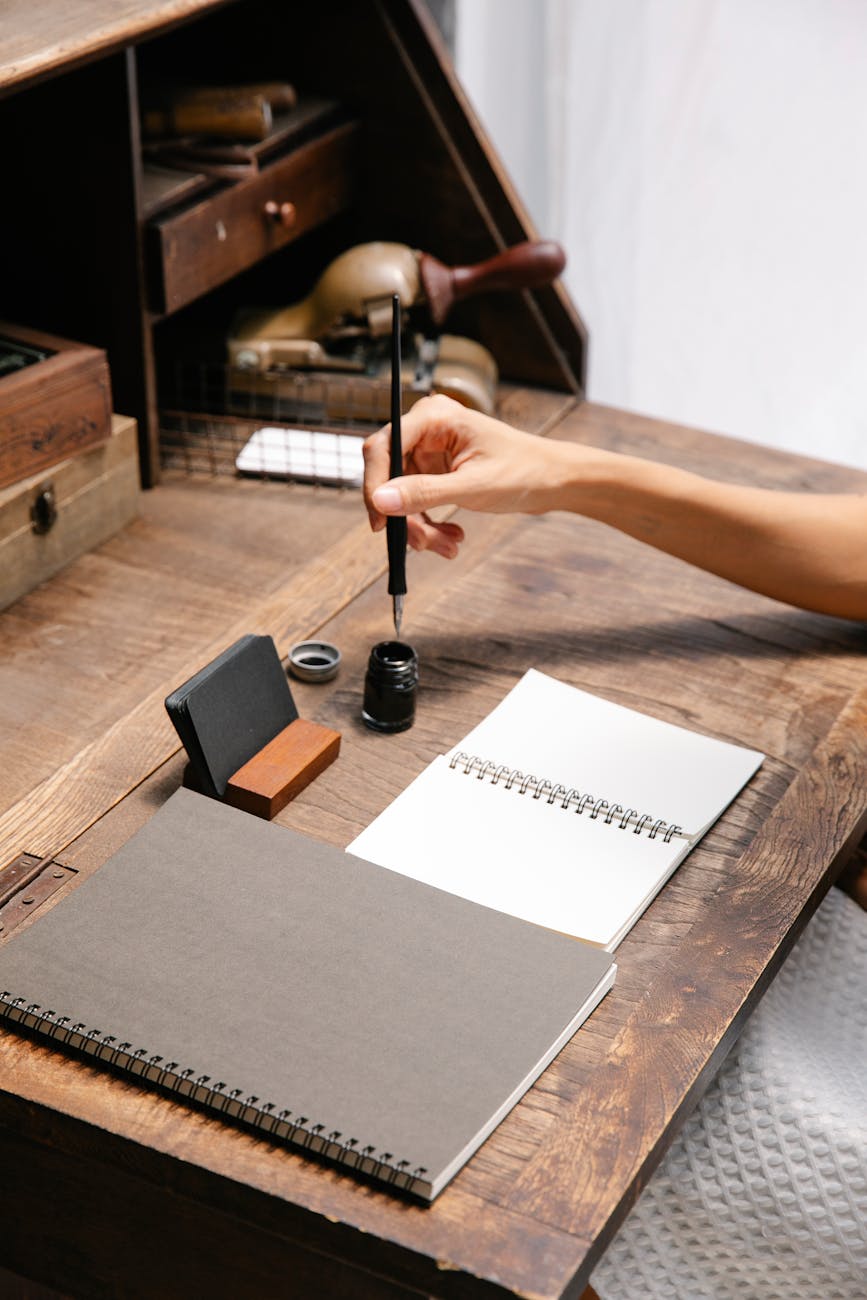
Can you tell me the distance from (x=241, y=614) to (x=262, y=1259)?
0.61 metres

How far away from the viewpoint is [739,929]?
3.12 ft

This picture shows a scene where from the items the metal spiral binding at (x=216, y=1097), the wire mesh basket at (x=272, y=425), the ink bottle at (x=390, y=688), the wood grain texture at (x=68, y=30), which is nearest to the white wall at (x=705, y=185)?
the wire mesh basket at (x=272, y=425)

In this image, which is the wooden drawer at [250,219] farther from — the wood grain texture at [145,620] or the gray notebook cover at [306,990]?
the gray notebook cover at [306,990]

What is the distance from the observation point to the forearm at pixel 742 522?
128 cm

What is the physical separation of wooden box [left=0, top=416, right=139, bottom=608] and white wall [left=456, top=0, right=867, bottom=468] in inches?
48.3

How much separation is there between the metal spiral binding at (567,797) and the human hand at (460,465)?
0.23 meters

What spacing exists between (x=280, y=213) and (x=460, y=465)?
18.7 inches

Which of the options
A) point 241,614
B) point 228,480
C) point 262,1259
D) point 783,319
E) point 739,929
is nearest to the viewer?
point 262,1259

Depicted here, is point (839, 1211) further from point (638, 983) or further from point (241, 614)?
point (241, 614)

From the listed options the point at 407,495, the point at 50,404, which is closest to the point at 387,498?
the point at 407,495

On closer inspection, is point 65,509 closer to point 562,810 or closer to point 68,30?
point 68,30

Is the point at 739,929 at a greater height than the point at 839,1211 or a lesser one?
greater

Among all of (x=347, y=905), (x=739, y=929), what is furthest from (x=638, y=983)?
(x=347, y=905)

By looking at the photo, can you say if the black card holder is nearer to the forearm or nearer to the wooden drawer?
the forearm
